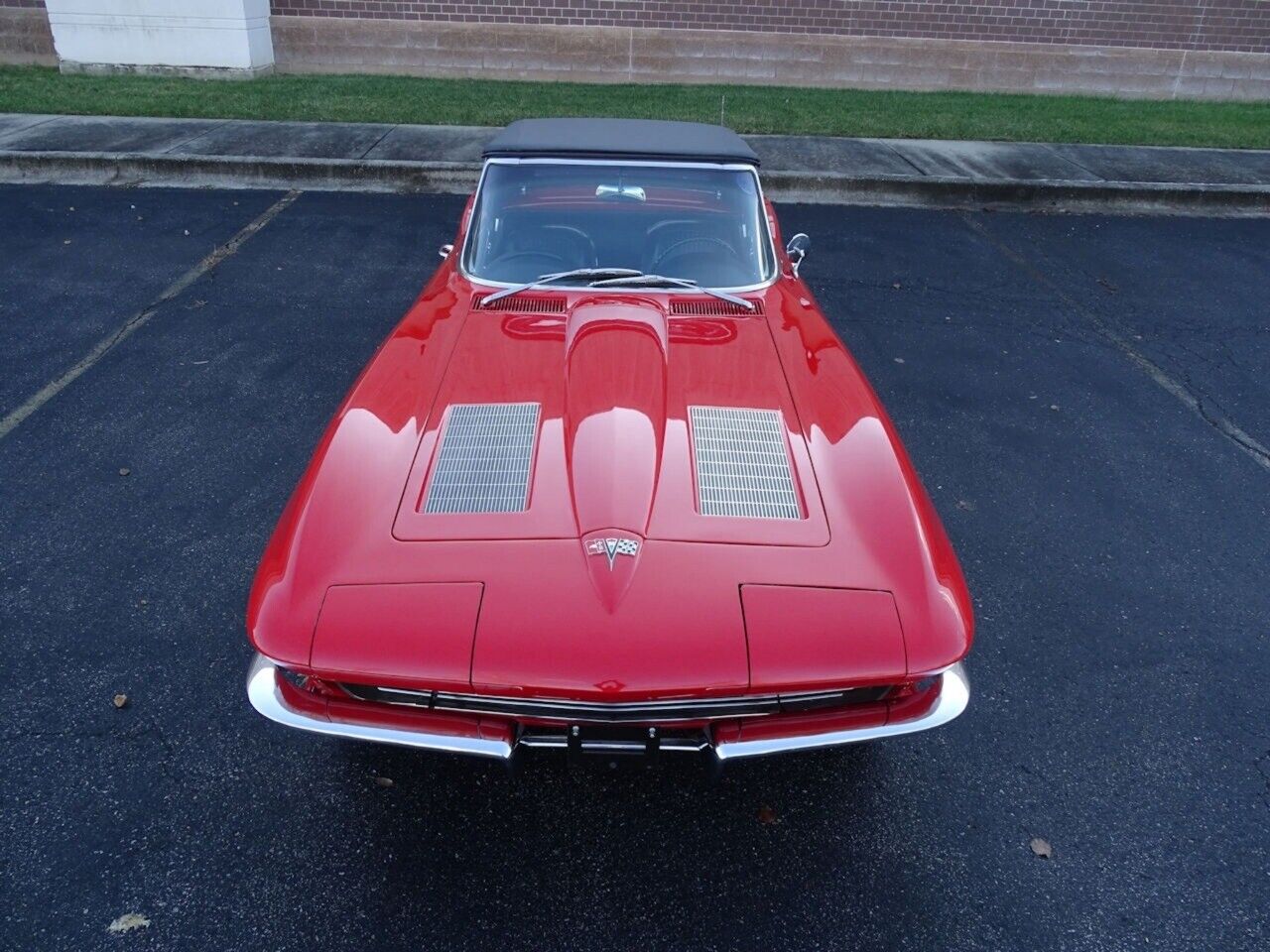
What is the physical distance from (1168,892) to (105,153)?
30.9 feet

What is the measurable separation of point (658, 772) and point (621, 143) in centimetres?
267

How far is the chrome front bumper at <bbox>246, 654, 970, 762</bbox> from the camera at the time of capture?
84.4 inches

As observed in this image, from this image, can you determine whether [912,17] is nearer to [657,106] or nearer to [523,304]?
[657,106]

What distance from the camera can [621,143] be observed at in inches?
151

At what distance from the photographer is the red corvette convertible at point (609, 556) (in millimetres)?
2016

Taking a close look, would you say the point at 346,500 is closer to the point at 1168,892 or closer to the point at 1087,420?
the point at 1168,892

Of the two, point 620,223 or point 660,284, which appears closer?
point 660,284

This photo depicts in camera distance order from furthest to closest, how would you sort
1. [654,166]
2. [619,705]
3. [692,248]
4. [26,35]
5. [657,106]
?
[26,35] → [657,106] → [654,166] → [692,248] → [619,705]

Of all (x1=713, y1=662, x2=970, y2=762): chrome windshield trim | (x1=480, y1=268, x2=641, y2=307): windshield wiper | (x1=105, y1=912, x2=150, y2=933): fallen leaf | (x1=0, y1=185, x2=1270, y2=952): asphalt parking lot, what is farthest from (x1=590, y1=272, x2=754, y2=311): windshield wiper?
(x1=105, y1=912, x2=150, y2=933): fallen leaf

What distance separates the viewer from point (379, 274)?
634 centimetres

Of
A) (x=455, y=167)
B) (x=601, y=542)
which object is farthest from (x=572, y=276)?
(x=455, y=167)

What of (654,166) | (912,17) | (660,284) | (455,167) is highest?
(912,17)

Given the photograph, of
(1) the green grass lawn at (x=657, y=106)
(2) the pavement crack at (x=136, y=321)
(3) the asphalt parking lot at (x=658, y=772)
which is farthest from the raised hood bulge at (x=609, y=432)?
(1) the green grass lawn at (x=657, y=106)

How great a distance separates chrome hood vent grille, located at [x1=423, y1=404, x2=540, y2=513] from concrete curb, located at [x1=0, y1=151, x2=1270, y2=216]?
6.06 m
